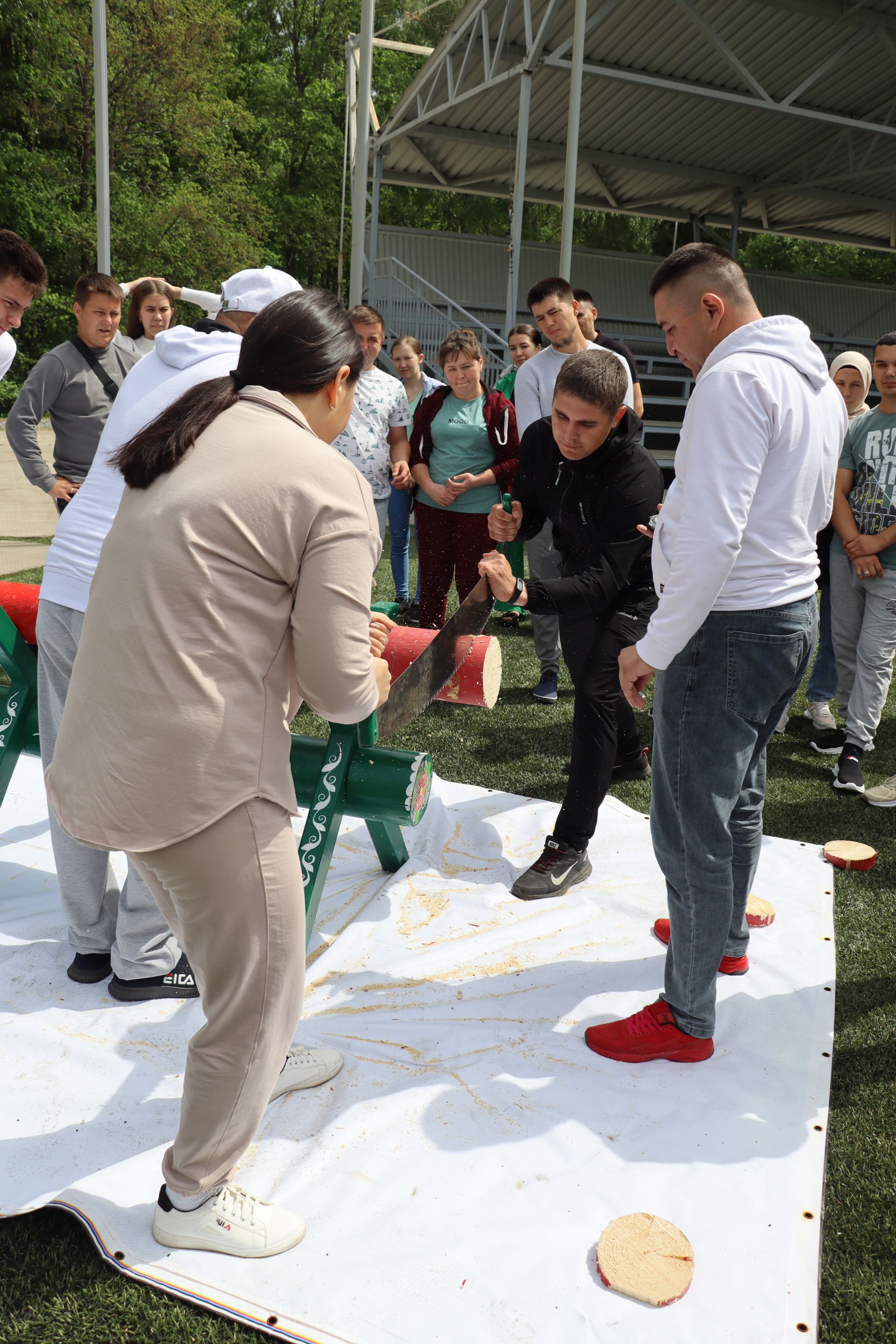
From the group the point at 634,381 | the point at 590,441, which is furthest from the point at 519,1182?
the point at 634,381

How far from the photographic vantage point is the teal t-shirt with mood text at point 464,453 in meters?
5.25

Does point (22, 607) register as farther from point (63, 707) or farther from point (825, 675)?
point (825, 675)

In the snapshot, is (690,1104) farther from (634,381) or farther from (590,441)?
(634,381)

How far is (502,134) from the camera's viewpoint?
1452 centimetres

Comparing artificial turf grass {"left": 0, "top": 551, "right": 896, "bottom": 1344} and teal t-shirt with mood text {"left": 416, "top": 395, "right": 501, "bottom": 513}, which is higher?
teal t-shirt with mood text {"left": 416, "top": 395, "right": 501, "bottom": 513}

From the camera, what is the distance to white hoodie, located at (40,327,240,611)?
A: 88.8 inches

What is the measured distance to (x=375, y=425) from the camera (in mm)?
5633

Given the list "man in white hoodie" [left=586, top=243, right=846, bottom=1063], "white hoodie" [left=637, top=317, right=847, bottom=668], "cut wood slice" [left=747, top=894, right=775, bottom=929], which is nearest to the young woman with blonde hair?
"cut wood slice" [left=747, top=894, right=775, bottom=929]

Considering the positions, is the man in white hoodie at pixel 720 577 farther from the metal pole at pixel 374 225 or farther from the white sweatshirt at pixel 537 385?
the metal pole at pixel 374 225

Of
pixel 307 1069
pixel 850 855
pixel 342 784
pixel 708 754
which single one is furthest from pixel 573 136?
pixel 307 1069

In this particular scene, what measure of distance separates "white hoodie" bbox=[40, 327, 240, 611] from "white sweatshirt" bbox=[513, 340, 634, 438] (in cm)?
291

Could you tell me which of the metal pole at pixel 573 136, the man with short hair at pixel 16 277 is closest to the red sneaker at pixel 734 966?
the man with short hair at pixel 16 277

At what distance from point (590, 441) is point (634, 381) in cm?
232

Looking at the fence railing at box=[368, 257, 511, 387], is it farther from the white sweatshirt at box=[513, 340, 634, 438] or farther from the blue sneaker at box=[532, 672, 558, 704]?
the blue sneaker at box=[532, 672, 558, 704]
